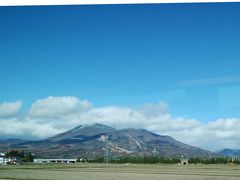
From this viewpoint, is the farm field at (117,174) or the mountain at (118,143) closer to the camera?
the farm field at (117,174)

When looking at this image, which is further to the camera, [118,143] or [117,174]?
[118,143]

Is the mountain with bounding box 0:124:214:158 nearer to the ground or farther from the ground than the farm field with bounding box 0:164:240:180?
farther from the ground

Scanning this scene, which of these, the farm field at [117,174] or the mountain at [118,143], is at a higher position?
the mountain at [118,143]

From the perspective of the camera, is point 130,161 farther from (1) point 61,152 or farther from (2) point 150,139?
(2) point 150,139

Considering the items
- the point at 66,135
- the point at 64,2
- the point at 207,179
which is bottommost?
the point at 207,179

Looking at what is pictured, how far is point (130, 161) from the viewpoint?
59031 mm

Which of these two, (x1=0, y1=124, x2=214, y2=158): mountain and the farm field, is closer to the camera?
the farm field

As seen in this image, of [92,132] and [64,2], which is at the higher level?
[92,132]

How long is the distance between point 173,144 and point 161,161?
119m

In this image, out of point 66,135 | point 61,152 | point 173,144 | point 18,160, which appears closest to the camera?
point 18,160

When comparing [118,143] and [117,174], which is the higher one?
[118,143]

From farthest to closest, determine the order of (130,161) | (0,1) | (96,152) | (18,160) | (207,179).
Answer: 1. (96,152)
2. (130,161)
3. (18,160)
4. (207,179)
5. (0,1)

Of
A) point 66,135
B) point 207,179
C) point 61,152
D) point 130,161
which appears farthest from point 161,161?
point 66,135

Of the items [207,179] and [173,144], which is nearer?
[207,179]
